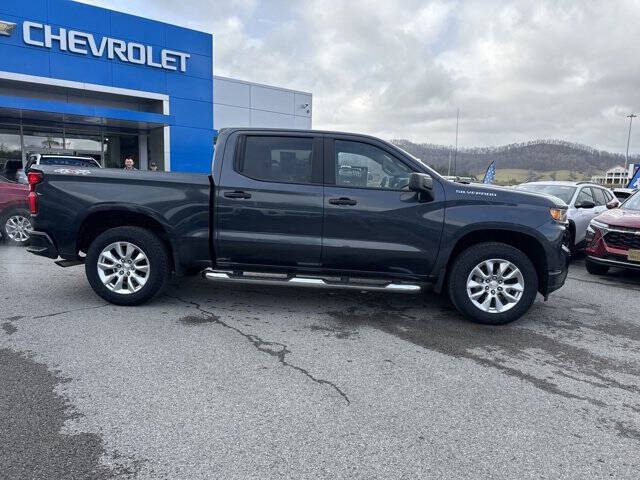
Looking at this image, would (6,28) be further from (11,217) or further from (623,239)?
(623,239)

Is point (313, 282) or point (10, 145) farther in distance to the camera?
point (10, 145)

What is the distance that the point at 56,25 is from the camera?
18.0 metres

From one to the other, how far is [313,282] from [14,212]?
7.55 meters

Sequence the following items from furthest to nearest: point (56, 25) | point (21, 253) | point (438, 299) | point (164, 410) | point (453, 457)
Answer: point (56, 25)
point (21, 253)
point (438, 299)
point (164, 410)
point (453, 457)

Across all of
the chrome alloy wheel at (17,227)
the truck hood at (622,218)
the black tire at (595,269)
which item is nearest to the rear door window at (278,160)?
the truck hood at (622,218)

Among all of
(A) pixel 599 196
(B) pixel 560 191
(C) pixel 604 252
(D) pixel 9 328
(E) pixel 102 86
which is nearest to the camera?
(D) pixel 9 328

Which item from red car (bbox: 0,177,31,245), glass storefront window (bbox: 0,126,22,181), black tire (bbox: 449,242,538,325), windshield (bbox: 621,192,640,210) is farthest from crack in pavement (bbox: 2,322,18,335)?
glass storefront window (bbox: 0,126,22,181)

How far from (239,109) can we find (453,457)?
2524 cm

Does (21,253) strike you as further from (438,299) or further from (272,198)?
(438,299)

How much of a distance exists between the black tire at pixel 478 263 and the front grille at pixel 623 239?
3473 mm

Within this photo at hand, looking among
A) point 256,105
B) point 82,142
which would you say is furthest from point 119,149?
point 256,105

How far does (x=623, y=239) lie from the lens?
7.53 meters

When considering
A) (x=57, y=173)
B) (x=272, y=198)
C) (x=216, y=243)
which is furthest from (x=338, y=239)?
(x=57, y=173)

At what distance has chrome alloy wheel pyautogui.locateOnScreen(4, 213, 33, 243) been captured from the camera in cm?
953
